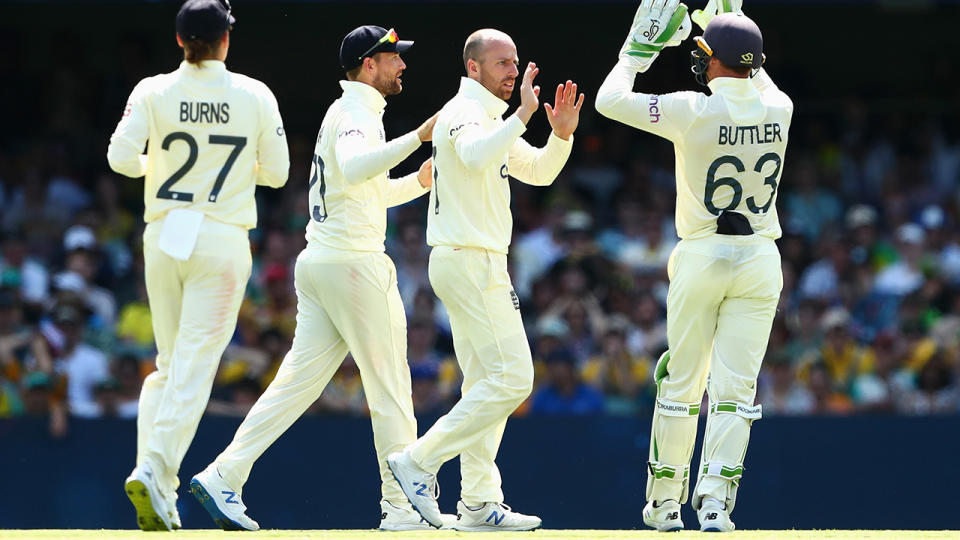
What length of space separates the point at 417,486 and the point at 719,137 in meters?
2.37

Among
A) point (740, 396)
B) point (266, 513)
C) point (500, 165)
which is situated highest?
point (500, 165)

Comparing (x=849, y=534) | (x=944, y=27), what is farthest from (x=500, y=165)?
(x=944, y=27)

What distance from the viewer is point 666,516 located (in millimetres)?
8328

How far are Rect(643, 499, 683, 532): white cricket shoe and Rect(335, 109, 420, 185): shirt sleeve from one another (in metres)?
2.30

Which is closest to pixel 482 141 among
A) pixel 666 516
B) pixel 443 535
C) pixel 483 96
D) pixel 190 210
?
pixel 483 96

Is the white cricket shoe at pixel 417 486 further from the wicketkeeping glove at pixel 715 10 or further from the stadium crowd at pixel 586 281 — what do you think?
the stadium crowd at pixel 586 281

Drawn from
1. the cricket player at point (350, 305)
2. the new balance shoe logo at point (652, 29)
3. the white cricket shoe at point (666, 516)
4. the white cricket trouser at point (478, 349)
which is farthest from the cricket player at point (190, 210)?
the white cricket shoe at point (666, 516)

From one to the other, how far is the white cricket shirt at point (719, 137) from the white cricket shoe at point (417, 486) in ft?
6.20

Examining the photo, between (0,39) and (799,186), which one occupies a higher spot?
(0,39)

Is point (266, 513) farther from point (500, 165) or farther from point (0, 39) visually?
point (0, 39)

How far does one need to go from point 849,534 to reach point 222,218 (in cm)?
356

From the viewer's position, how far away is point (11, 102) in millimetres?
15383

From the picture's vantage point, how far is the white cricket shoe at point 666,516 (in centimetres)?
829

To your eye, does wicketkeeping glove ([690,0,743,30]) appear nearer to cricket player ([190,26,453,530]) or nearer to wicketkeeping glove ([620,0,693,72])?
wicketkeeping glove ([620,0,693,72])
